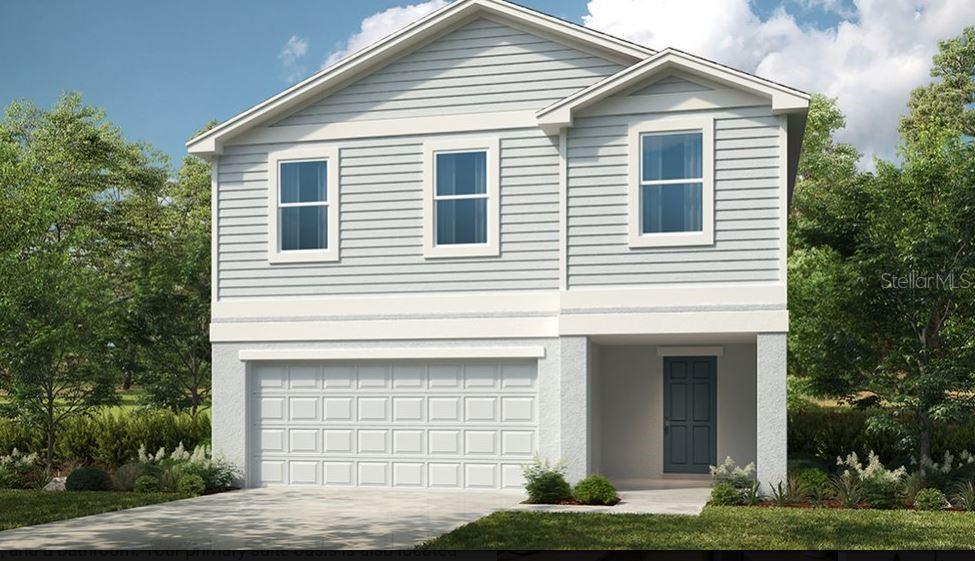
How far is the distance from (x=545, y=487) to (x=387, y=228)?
16.9 ft

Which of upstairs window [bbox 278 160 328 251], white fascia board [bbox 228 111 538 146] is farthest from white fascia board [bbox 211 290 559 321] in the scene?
white fascia board [bbox 228 111 538 146]

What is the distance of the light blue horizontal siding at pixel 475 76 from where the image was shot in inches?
694

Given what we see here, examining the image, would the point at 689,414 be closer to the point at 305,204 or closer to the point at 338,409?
the point at 338,409

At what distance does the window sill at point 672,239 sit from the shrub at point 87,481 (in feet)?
31.7

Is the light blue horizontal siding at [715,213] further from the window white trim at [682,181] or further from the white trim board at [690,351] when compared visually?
the white trim board at [690,351]

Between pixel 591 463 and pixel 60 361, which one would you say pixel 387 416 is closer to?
pixel 591 463

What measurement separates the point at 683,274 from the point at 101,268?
17846mm

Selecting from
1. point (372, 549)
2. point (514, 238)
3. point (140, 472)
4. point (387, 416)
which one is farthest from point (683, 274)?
point (140, 472)

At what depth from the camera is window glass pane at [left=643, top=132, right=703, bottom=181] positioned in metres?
16.5

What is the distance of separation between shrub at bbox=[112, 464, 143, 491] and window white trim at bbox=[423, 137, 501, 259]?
19.9 feet

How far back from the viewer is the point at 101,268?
1116 inches

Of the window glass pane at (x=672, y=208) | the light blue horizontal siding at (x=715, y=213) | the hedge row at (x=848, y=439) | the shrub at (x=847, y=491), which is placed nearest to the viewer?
the shrub at (x=847, y=491)

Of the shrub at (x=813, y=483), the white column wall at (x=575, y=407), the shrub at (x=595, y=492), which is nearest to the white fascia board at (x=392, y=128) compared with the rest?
the white column wall at (x=575, y=407)

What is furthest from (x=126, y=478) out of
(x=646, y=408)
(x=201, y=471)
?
(x=646, y=408)
